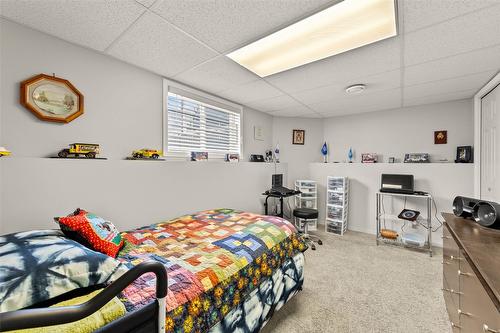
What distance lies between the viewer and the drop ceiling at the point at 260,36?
1.30 m

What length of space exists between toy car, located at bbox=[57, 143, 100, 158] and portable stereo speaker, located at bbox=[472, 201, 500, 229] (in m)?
3.01

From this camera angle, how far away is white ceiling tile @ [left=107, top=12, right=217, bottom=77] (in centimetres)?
149

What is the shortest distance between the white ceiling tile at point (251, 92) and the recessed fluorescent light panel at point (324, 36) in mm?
472

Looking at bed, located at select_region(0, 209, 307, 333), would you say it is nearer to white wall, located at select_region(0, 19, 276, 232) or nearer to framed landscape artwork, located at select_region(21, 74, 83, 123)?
white wall, located at select_region(0, 19, 276, 232)

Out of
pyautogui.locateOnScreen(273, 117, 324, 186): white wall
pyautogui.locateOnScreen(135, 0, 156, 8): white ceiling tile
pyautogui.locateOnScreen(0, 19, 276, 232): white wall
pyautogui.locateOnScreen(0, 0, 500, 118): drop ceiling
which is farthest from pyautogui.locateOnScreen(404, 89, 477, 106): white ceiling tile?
pyautogui.locateOnScreen(135, 0, 156, 8): white ceiling tile

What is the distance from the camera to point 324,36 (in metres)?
1.60

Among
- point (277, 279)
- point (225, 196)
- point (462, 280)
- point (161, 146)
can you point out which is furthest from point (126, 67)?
point (462, 280)

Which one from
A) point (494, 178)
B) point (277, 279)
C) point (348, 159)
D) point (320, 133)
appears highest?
point (320, 133)

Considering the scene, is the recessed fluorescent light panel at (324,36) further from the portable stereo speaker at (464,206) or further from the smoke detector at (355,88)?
the portable stereo speaker at (464,206)

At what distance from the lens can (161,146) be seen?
237 centimetres

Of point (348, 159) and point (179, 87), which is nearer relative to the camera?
point (179, 87)

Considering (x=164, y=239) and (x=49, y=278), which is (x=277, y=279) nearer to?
(x=164, y=239)

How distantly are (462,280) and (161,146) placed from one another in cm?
274

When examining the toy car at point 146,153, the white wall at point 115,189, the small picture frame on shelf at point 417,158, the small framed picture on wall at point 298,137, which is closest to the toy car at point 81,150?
the white wall at point 115,189
